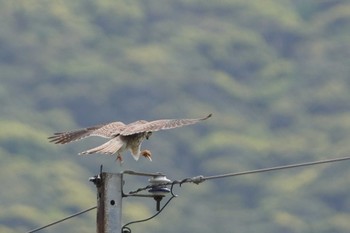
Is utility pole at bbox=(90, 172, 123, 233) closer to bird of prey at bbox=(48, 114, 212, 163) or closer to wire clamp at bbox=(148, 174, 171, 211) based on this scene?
wire clamp at bbox=(148, 174, 171, 211)

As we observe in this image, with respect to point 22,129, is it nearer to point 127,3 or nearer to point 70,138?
point 127,3

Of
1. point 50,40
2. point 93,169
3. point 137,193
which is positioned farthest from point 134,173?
point 50,40

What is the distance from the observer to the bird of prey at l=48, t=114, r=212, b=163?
16.9 metres

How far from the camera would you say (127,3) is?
159000 millimetres

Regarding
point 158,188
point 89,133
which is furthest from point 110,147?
point 158,188

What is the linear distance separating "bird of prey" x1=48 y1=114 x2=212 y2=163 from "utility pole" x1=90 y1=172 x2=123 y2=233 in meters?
2.09

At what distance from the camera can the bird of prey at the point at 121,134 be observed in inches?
665

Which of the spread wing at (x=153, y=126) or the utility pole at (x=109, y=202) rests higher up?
the spread wing at (x=153, y=126)

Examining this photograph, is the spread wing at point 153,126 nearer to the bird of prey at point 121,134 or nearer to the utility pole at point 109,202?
the bird of prey at point 121,134

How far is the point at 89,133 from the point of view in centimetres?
1761

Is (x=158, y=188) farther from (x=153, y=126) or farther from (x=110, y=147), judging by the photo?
(x=153, y=126)

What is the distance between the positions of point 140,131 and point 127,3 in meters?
143

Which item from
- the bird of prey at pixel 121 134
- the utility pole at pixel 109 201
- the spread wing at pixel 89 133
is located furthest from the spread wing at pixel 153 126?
the utility pole at pixel 109 201

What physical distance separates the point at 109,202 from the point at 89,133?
3.45 meters
